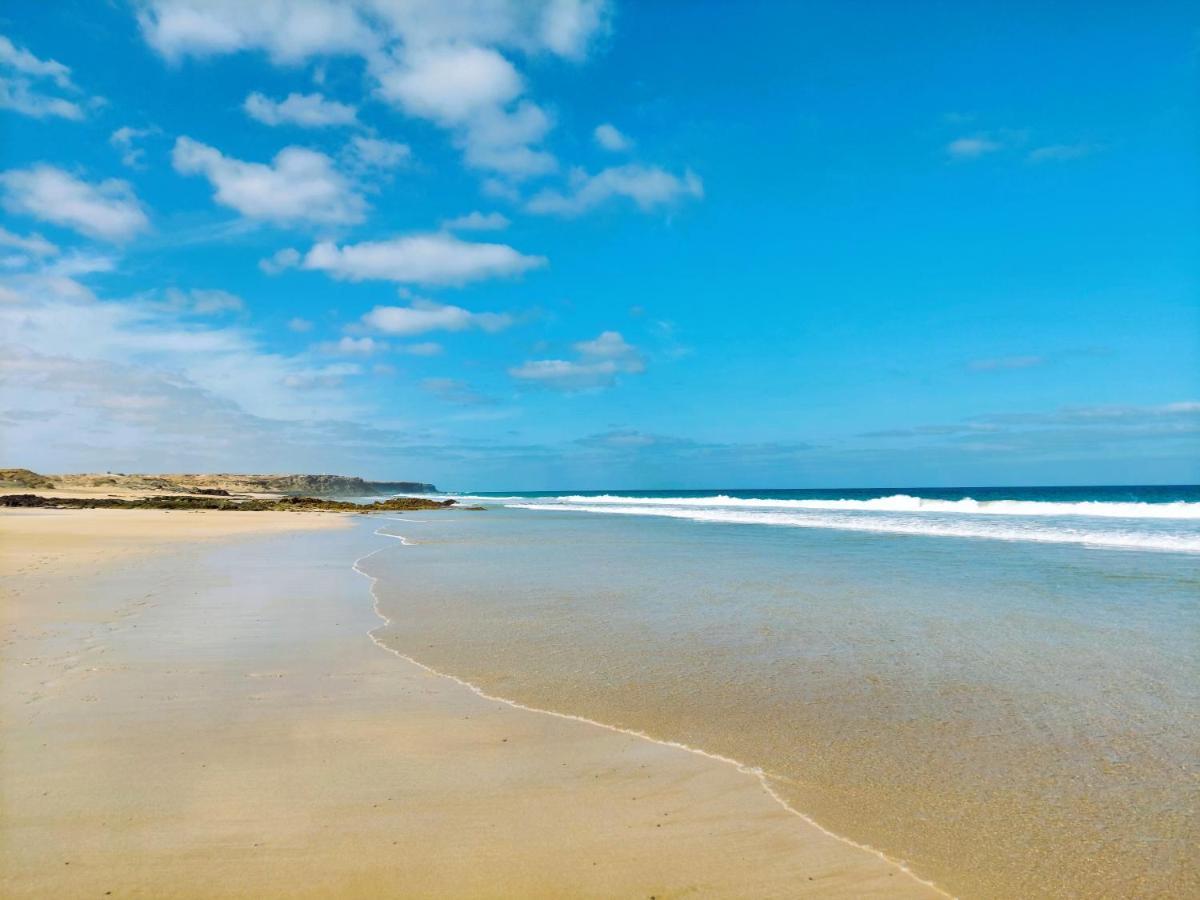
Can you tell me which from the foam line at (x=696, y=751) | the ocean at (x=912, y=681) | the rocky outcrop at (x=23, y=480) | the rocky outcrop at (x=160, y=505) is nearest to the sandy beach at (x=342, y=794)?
the foam line at (x=696, y=751)

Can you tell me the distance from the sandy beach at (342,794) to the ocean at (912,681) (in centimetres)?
53

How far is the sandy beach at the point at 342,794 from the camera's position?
3576 millimetres

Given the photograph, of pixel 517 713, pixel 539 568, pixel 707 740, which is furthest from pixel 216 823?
pixel 539 568

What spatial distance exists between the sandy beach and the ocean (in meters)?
0.53

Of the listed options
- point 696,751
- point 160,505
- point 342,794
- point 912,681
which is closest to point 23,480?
point 160,505

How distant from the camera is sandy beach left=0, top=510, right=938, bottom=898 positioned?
3.58 meters

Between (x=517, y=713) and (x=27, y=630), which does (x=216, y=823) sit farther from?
(x=27, y=630)

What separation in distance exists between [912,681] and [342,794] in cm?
539

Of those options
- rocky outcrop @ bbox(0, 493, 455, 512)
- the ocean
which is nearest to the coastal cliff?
rocky outcrop @ bbox(0, 493, 455, 512)

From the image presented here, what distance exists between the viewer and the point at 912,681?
706 centimetres

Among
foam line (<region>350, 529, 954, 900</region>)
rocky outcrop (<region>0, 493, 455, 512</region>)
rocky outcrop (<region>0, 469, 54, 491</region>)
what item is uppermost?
rocky outcrop (<region>0, 469, 54, 491</region>)

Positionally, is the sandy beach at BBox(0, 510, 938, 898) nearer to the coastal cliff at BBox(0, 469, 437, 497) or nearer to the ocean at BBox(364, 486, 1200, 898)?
the ocean at BBox(364, 486, 1200, 898)

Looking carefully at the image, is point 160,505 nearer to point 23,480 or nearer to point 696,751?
point 23,480

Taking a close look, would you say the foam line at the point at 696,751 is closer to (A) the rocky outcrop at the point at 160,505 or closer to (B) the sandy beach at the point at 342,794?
(B) the sandy beach at the point at 342,794
